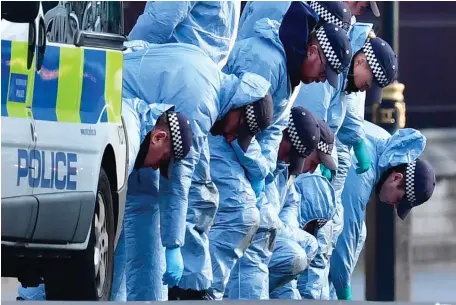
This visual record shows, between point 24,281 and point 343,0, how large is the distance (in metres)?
4.49

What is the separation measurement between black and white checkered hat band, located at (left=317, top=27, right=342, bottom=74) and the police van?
2218 mm

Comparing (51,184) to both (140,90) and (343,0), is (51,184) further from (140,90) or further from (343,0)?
(343,0)

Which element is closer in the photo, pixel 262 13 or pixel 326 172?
pixel 262 13

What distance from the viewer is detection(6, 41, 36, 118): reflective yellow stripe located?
8680 mm

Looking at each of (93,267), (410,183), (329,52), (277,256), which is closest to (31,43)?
(93,267)

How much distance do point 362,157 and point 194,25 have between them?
324 centimetres

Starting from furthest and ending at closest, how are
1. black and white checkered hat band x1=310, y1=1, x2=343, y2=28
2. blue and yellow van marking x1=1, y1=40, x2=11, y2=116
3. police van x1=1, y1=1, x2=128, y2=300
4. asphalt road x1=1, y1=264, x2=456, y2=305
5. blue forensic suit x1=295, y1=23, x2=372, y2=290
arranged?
asphalt road x1=1, y1=264, x2=456, y2=305 → blue forensic suit x1=295, y1=23, x2=372, y2=290 → black and white checkered hat band x1=310, y1=1, x2=343, y2=28 → police van x1=1, y1=1, x2=128, y2=300 → blue and yellow van marking x1=1, y1=40, x2=11, y2=116

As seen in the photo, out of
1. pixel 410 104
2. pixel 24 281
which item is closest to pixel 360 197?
pixel 24 281

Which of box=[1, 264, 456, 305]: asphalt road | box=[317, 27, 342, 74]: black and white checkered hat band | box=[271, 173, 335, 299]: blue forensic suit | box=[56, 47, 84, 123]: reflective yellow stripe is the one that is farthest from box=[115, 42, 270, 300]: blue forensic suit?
box=[1, 264, 456, 305]: asphalt road

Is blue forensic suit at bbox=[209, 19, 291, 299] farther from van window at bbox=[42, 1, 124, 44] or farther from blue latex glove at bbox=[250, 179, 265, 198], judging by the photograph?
van window at bbox=[42, 1, 124, 44]

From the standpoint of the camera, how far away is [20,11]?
874 cm

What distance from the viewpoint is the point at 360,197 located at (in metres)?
14.3

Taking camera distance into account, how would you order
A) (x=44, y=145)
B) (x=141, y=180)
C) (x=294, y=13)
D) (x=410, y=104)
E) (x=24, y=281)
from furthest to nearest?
(x=410, y=104)
(x=294, y=13)
(x=141, y=180)
(x=24, y=281)
(x=44, y=145)

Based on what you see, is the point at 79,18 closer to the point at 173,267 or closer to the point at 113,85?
the point at 113,85
